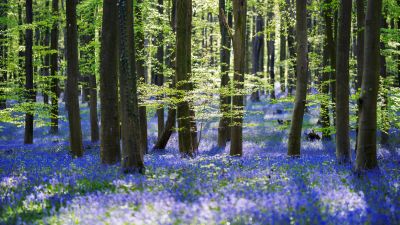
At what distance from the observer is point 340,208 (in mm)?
5340

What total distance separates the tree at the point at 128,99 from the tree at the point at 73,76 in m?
5.45

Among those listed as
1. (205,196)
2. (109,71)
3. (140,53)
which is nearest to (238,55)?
(140,53)

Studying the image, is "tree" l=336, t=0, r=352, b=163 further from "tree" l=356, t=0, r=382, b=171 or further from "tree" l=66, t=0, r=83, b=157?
"tree" l=66, t=0, r=83, b=157

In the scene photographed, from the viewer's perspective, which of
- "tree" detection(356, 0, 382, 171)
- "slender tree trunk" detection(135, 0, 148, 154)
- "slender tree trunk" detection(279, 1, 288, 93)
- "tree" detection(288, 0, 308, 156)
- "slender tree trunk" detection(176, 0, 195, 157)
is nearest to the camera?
"tree" detection(356, 0, 382, 171)

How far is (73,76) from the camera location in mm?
13664

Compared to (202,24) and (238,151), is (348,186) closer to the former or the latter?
(238,151)

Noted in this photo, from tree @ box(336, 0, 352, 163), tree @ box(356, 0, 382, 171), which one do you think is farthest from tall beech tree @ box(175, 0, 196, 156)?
tree @ box(356, 0, 382, 171)

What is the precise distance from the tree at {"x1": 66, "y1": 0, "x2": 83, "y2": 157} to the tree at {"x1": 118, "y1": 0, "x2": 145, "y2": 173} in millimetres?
5448

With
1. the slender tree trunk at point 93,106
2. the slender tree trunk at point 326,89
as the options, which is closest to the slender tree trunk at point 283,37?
the slender tree trunk at point 326,89

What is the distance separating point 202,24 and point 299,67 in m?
12.7

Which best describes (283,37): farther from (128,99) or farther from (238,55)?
(128,99)

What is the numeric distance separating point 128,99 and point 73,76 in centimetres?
610

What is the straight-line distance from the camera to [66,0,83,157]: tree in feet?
43.9

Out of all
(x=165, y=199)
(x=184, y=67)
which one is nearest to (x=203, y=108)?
(x=184, y=67)
